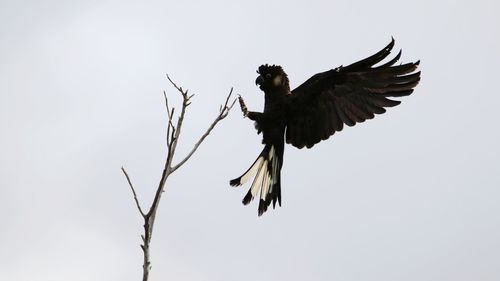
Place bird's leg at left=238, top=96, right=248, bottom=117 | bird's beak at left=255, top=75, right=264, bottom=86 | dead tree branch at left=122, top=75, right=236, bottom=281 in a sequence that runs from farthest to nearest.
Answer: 1. bird's beak at left=255, top=75, right=264, bottom=86
2. bird's leg at left=238, top=96, right=248, bottom=117
3. dead tree branch at left=122, top=75, right=236, bottom=281

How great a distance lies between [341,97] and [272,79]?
1.10 meters

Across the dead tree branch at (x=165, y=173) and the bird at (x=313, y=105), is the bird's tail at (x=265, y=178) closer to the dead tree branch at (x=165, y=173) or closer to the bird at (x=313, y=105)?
the bird at (x=313, y=105)

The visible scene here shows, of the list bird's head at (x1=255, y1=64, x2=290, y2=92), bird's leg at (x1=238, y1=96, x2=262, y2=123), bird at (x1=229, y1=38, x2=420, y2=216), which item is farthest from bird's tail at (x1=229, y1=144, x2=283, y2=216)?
bird's head at (x1=255, y1=64, x2=290, y2=92)

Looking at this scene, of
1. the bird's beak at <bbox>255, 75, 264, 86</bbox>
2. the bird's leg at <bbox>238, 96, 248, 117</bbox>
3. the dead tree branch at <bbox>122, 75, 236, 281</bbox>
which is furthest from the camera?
the bird's beak at <bbox>255, 75, 264, 86</bbox>

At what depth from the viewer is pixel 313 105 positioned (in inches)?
369

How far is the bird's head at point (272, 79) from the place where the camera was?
898 cm

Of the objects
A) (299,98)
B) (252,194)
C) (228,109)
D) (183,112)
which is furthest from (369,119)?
(183,112)

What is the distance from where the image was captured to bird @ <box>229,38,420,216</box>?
8938 mm

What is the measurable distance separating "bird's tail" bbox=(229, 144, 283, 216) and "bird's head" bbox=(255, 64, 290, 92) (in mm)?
807

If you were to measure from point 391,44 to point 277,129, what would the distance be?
1868 mm

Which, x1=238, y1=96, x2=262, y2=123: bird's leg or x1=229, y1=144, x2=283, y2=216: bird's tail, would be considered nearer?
x1=238, y1=96, x2=262, y2=123: bird's leg

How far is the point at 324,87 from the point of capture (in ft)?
30.5

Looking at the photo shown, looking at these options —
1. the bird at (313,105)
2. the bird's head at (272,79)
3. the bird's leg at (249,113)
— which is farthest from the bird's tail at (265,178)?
the bird's head at (272,79)

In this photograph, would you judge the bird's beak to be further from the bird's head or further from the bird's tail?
the bird's tail
